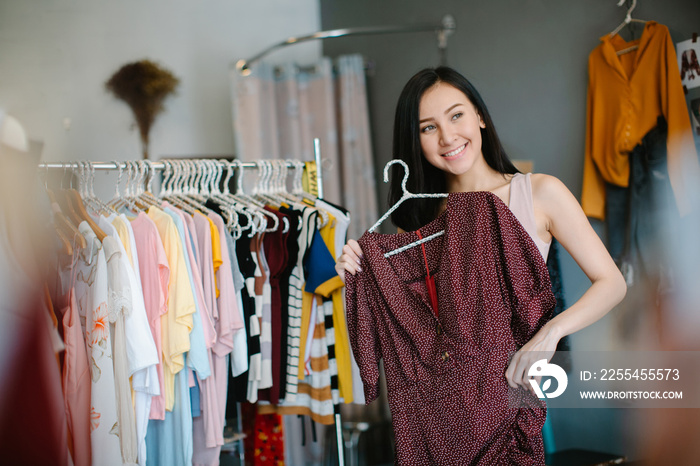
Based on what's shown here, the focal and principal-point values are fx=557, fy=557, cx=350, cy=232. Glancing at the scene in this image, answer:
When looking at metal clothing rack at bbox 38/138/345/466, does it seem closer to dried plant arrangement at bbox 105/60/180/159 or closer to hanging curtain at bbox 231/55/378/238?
hanging curtain at bbox 231/55/378/238

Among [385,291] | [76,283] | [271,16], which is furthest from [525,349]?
[271,16]

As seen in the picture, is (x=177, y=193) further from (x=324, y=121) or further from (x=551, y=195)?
(x=324, y=121)

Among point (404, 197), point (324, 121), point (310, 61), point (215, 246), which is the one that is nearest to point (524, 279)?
point (404, 197)

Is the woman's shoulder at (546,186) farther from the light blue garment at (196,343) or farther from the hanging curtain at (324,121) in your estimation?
the hanging curtain at (324,121)

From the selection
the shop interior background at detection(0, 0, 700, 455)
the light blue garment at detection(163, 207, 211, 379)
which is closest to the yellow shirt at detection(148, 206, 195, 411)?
the light blue garment at detection(163, 207, 211, 379)

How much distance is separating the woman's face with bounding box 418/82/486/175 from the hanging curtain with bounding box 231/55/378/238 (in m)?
1.60

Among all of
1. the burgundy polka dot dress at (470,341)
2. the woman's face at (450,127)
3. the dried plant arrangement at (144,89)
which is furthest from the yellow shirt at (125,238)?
the dried plant arrangement at (144,89)

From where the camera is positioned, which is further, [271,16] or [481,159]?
[271,16]

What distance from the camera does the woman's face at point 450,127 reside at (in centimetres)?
133

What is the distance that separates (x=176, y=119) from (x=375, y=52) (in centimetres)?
116

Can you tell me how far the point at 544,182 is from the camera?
1.24 metres

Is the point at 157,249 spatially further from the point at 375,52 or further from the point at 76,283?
the point at 375,52

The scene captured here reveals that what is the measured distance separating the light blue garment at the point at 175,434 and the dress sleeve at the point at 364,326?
1.80 feet

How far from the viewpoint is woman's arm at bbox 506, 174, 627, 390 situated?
3.66 ft
